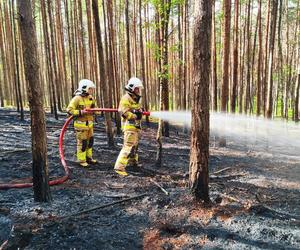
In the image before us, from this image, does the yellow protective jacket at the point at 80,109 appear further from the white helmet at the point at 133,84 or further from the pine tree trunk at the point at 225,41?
the pine tree trunk at the point at 225,41

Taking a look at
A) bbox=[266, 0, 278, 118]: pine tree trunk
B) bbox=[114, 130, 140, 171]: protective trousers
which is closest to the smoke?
bbox=[266, 0, 278, 118]: pine tree trunk

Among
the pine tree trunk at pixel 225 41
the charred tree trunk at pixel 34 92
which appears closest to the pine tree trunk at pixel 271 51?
the pine tree trunk at pixel 225 41

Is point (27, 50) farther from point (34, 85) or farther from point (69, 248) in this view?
point (69, 248)

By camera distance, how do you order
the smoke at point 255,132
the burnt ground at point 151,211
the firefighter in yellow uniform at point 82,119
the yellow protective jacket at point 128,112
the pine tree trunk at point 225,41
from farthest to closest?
the smoke at point 255,132
the pine tree trunk at point 225,41
the firefighter in yellow uniform at point 82,119
the yellow protective jacket at point 128,112
the burnt ground at point 151,211

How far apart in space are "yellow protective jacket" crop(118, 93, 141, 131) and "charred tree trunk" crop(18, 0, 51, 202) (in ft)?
8.72

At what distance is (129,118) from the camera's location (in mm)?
7070

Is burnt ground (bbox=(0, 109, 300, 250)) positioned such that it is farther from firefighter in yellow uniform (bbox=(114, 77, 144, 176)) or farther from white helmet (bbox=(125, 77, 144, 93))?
white helmet (bbox=(125, 77, 144, 93))

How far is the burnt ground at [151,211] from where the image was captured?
396cm

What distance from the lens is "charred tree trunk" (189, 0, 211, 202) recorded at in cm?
458

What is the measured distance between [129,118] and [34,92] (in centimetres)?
285

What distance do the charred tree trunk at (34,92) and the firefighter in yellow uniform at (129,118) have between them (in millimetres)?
2587

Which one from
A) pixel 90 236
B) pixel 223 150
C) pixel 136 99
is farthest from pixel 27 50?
pixel 223 150

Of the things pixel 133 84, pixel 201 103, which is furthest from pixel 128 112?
pixel 201 103

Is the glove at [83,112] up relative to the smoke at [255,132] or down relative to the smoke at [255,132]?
up
